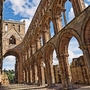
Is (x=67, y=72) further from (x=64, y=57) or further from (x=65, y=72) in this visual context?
(x=64, y=57)

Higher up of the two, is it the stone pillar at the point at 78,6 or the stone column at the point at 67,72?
the stone pillar at the point at 78,6

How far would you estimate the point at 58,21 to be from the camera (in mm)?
13234

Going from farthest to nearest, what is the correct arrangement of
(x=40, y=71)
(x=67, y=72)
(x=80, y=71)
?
1. (x=40, y=71)
2. (x=80, y=71)
3. (x=67, y=72)

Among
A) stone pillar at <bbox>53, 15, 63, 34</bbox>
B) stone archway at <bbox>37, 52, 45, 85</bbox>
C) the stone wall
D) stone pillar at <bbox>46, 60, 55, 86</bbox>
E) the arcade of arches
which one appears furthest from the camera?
stone archway at <bbox>37, 52, 45, 85</bbox>

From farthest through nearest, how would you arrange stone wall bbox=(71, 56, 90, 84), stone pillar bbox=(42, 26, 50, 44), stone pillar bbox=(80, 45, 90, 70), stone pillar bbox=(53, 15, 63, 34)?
stone pillar bbox=(42, 26, 50, 44), stone wall bbox=(71, 56, 90, 84), stone pillar bbox=(53, 15, 63, 34), stone pillar bbox=(80, 45, 90, 70)

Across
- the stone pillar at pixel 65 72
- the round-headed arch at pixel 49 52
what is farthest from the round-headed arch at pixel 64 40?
the round-headed arch at pixel 49 52

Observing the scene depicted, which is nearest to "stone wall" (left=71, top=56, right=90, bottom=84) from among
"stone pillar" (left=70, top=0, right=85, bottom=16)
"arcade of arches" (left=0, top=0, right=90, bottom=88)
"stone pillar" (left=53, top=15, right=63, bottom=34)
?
"arcade of arches" (left=0, top=0, right=90, bottom=88)

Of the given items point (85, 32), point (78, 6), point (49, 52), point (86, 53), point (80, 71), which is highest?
point (78, 6)

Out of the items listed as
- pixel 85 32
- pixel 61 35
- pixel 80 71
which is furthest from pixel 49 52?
pixel 85 32

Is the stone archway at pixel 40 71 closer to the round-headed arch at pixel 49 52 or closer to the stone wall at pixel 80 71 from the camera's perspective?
the round-headed arch at pixel 49 52

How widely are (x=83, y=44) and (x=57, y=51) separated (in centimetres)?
366

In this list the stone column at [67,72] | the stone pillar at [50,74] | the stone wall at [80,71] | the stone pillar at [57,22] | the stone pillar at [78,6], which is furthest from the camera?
the stone wall at [80,71]

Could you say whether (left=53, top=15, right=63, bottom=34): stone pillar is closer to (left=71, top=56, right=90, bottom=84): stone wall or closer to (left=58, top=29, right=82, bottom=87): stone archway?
(left=58, top=29, right=82, bottom=87): stone archway

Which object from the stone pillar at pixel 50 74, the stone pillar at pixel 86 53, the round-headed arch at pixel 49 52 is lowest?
the stone pillar at pixel 50 74
